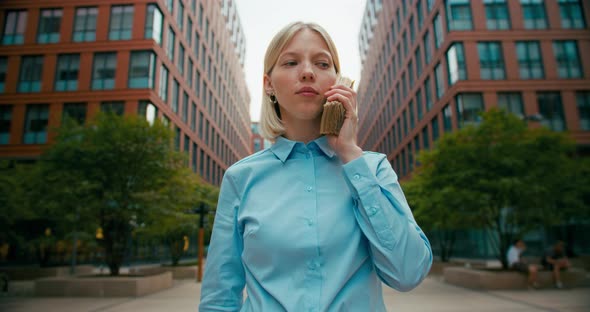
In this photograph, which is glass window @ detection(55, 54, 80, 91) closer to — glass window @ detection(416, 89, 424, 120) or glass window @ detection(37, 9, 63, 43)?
glass window @ detection(37, 9, 63, 43)

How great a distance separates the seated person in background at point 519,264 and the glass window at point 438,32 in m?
21.5

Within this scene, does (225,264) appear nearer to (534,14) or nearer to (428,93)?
(534,14)

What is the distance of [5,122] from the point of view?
28.5m

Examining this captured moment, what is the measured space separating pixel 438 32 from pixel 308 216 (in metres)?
35.0

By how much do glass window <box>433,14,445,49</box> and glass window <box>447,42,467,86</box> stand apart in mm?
2279

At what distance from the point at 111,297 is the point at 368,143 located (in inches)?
2203

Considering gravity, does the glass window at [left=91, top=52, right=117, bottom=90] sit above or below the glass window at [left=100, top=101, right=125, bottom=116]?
above

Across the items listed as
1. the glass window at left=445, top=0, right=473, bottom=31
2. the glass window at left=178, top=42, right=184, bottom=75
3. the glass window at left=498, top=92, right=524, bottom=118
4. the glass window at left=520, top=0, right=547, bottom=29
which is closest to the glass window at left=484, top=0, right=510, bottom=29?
the glass window at left=520, top=0, right=547, bottom=29

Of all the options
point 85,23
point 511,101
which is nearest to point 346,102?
point 511,101

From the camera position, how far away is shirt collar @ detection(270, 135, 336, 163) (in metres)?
1.54

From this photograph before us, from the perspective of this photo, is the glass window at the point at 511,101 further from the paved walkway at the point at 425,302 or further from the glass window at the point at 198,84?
the glass window at the point at 198,84

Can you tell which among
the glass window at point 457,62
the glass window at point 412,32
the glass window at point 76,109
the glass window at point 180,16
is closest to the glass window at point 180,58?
the glass window at point 180,16

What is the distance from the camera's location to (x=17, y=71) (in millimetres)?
29094

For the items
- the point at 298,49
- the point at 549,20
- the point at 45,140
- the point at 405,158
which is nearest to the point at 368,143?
the point at 405,158
